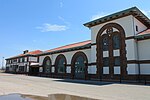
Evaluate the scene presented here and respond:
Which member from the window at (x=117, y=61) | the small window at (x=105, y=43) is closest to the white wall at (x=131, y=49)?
the window at (x=117, y=61)

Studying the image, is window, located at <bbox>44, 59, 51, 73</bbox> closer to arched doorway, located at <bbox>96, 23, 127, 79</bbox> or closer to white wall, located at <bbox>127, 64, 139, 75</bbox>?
arched doorway, located at <bbox>96, 23, 127, 79</bbox>

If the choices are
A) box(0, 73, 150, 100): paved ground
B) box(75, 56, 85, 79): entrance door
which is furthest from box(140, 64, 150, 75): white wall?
box(75, 56, 85, 79): entrance door

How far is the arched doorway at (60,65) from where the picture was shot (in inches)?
1512

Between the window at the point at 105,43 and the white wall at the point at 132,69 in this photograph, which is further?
the window at the point at 105,43

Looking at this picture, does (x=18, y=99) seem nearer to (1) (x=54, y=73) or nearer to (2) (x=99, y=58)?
(2) (x=99, y=58)

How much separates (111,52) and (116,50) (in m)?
0.98

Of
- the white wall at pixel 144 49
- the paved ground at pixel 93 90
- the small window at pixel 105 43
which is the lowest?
the paved ground at pixel 93 90

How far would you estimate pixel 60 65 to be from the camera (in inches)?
1585

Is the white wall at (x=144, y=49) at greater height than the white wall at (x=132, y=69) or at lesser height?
greater

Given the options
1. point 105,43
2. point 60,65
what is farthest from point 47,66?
point 105,43

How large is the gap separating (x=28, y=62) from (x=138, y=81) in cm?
4268

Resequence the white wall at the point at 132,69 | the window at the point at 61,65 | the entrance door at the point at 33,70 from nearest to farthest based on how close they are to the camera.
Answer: the white wall at the point at 132,69 < the window at the point at 61,65 < the entrance door at the point at 33,70

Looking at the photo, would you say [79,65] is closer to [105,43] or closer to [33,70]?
[105,43]

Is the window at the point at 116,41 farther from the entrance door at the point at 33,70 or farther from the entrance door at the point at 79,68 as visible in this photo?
the entrance door at the point at 33,70
